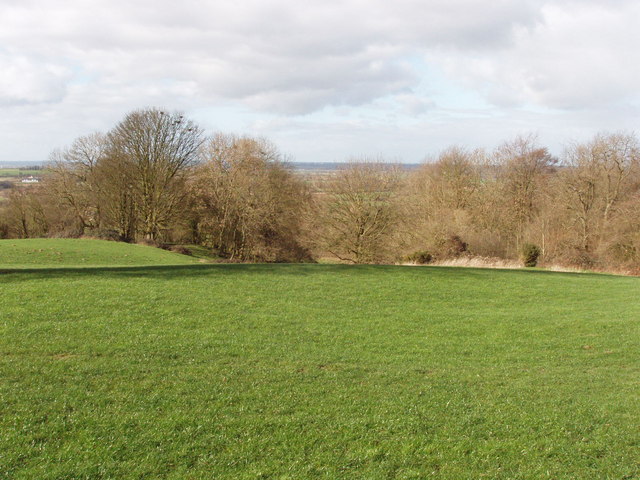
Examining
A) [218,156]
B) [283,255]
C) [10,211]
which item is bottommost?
[283,255]

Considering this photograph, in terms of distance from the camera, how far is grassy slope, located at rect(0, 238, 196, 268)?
25.9 metres

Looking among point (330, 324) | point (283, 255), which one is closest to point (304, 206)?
point (283, 255)

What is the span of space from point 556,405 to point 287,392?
435cm

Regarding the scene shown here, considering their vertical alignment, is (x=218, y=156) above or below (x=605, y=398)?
above

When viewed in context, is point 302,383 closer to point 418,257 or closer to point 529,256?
point 418,257

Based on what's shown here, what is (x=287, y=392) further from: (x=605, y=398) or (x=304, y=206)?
(x=304, y=206)

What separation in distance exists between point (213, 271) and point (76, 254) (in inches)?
626

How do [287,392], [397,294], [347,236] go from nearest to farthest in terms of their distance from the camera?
[287,392] < [397,294] < [347,236]

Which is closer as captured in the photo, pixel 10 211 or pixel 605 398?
pixel 605 398

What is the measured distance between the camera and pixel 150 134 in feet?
151

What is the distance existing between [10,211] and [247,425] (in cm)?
5501

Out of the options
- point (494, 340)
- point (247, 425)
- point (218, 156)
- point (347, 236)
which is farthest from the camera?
point (218, 156)

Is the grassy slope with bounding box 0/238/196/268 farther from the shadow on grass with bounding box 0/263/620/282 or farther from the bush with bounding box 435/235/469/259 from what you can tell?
the bush with bounding box 435/235/469/259

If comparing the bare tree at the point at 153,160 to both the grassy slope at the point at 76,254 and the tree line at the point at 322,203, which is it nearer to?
the tree line at the point at 322,203
